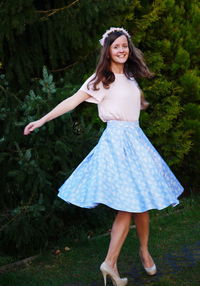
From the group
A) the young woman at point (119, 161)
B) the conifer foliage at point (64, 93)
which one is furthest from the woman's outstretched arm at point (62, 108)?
the conifer foliage at point (64, 93)

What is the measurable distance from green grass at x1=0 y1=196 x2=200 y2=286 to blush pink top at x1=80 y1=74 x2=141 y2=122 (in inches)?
46.2

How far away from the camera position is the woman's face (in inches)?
157

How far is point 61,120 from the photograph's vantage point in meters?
4.91

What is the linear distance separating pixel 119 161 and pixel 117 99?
17.3 inches

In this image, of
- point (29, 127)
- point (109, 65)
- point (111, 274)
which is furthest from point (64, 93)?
point (111, 274)

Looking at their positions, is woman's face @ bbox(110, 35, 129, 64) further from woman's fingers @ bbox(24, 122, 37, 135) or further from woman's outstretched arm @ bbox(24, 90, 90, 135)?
woman's fingers @ bbox(24, 122, 37, 135)

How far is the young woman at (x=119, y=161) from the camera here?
3.79 meters

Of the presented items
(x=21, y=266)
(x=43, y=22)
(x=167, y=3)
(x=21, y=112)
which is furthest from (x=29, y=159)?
(x=167, y=3)

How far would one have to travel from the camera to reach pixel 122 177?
3.82m

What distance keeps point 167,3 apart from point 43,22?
76.0 inches

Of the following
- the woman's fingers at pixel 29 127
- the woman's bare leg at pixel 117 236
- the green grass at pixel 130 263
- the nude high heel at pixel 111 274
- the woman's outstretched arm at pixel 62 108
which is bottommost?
the green grass at pixel 130 263

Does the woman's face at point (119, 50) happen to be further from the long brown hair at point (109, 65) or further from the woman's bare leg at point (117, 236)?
the woman's bare leg at point (117, 236)

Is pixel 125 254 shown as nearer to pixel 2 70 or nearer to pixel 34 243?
pixel 34 243

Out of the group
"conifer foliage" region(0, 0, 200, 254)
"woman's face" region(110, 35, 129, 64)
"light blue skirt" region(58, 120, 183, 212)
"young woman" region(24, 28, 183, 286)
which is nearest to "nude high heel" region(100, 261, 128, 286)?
"young woman" region(24, 28, 183, 286)
